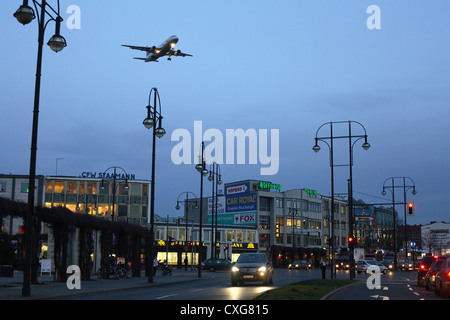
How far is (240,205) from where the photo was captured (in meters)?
121

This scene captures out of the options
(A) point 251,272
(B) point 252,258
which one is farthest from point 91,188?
(A) point 251,272

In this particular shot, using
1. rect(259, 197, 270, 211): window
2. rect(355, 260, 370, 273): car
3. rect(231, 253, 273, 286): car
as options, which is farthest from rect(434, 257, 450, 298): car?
rect(259, 197, 270, 211): window

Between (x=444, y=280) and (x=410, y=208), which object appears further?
(x=410, y=208)

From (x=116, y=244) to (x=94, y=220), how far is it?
5.96 m

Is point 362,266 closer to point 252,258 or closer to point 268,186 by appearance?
point 252,258

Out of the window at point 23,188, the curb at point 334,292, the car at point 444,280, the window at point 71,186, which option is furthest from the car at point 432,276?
the window at point 71,186

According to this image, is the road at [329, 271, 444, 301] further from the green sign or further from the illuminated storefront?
the green sign

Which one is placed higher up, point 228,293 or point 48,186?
point 48,186

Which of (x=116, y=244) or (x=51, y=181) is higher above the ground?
(x=51, y=181)

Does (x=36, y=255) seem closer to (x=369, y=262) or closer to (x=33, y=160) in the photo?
(x=33, y=160)

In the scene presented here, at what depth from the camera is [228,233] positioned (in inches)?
4375

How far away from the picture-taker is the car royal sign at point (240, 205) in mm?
117356
